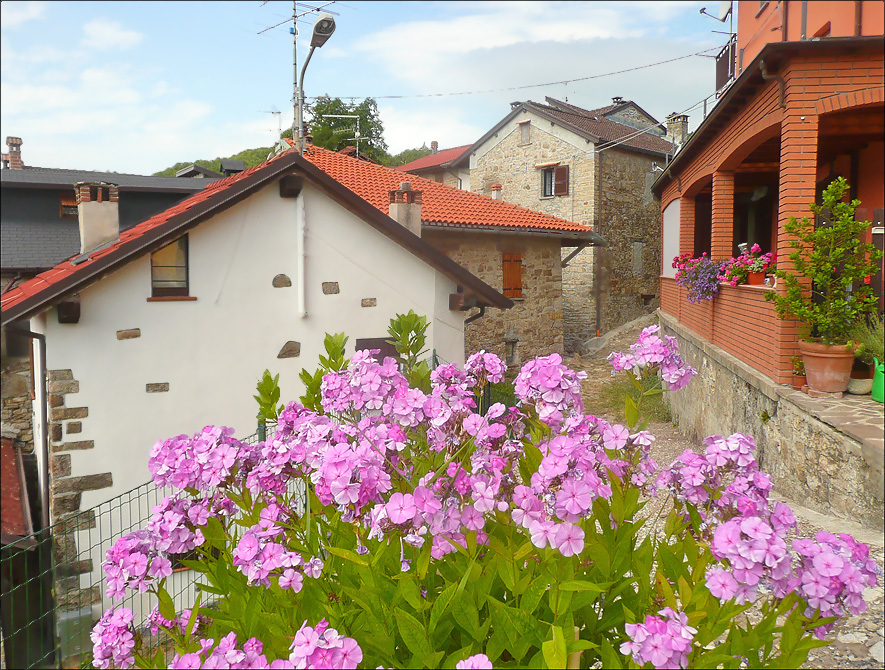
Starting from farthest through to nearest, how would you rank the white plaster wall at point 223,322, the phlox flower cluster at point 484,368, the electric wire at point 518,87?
the white plaster wall at point 223,322 < the electric wire at point 518,87 < the phlox flower cluster at point 484,368

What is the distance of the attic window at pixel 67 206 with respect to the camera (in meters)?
8.24

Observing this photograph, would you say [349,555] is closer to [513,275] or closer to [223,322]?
[223,322]

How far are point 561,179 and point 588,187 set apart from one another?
2.50ft

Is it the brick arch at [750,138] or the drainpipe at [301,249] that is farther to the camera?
the drainpipe at [301,249]

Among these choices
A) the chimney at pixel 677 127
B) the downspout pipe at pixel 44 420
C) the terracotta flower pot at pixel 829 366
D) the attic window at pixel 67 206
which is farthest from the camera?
the chimney at pixel 677 127

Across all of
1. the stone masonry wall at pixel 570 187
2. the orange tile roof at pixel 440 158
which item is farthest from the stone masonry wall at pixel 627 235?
the orange tile roof at pixel 440 158

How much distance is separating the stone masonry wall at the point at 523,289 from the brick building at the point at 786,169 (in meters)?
4.72

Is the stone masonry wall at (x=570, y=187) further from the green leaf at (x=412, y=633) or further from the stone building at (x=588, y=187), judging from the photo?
the green leaf at (x=412, y=633)

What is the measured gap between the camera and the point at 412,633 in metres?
1.46

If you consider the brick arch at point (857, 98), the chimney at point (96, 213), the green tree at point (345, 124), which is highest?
the green tree at point (345, 124)

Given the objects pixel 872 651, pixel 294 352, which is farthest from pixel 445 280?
pixel 872 651

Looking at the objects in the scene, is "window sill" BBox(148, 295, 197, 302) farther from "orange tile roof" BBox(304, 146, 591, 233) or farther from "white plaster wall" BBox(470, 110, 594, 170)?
"white plaster wall" BBox(470, 110, 594, 170)

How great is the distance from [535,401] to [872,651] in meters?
1.83

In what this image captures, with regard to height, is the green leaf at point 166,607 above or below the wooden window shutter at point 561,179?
below
